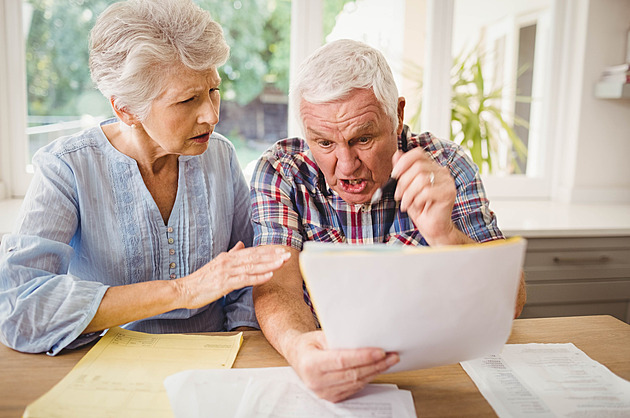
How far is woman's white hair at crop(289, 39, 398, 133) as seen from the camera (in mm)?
1251

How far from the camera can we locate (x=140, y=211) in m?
1.39

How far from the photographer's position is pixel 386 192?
1467 millimetres

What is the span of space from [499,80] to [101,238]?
Answer: 2.39m

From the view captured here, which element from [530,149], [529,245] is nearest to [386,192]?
[529,245]

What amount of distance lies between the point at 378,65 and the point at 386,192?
0.35m

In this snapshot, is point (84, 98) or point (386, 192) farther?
point (84, 98)

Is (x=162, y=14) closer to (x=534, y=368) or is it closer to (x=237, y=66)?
(x=534, y=368)

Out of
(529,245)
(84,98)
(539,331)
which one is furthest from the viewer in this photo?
(84,98)

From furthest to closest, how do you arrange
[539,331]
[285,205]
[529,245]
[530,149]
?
[530,149], [529,245], [285,205], [539,331]

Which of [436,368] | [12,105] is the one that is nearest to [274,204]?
[436,368]

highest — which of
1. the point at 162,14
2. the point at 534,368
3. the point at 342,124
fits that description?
the point at 162,14

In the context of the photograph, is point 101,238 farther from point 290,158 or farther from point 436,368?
point 436,368

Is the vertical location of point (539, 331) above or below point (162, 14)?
below

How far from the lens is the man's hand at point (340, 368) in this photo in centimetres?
82
